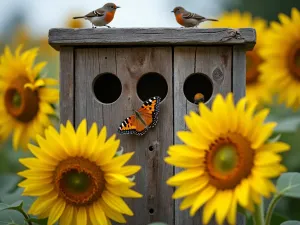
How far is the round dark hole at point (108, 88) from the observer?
3.53 metres

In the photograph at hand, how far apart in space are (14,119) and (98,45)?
0.64m

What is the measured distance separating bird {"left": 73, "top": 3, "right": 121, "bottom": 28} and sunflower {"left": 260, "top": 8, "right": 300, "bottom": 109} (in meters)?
0.97

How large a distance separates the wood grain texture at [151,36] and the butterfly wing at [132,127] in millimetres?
305

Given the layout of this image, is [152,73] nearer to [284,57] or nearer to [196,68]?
[196,68]

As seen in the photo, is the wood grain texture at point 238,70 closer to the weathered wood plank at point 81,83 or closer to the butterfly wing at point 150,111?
the butterfly wing at point 150,111

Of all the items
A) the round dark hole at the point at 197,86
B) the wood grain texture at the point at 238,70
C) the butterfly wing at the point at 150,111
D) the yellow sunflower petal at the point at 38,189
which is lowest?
the yellow sunflower petal at the point at 38,189

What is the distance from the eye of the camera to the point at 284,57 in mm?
4148

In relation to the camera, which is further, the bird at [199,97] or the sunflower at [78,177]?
the bird at [199,97]

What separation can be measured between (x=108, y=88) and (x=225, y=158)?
42.7 inches

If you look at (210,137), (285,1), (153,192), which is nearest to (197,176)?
(210,137)

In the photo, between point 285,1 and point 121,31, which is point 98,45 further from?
→ point 285,1

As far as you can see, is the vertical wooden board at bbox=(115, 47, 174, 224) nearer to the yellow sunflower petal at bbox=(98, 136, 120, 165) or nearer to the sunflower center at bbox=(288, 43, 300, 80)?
the yellow sunflower petal at bbox=(98, 136, 120, 165)

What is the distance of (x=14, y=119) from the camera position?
3725mm

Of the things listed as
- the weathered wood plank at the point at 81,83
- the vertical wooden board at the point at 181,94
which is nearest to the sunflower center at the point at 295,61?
the vertical wooden board at the point at 181,94
